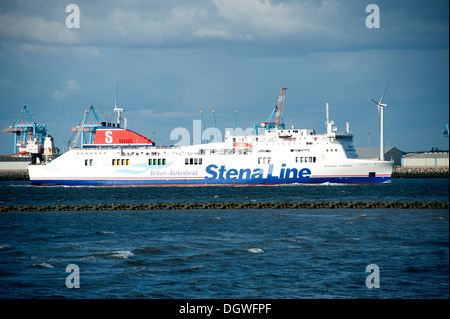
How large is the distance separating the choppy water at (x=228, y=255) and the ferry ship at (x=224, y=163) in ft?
108

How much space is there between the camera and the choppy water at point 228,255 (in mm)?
18938

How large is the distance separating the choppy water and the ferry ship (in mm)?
32890

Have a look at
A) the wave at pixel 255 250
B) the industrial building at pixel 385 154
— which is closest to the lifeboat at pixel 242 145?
the wave at pixel 255 250

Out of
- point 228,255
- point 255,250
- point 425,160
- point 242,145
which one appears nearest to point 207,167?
point 242,145

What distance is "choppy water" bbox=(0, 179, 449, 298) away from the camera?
18.9 metres

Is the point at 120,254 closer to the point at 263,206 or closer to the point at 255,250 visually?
the point at 255,250

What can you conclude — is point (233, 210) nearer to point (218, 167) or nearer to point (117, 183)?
point (218, 167)

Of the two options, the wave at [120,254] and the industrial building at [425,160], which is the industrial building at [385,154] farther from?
the wave at [120,254]

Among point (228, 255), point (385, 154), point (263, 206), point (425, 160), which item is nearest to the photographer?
point (228, 255)

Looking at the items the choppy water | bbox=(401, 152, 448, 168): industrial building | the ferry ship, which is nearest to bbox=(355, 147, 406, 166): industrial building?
bbox=(401, 152, 448, 168): industrial building

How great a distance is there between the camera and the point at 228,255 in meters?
25.1

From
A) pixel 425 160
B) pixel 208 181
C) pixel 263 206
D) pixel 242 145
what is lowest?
pixel 263 206

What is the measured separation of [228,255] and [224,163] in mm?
51332
